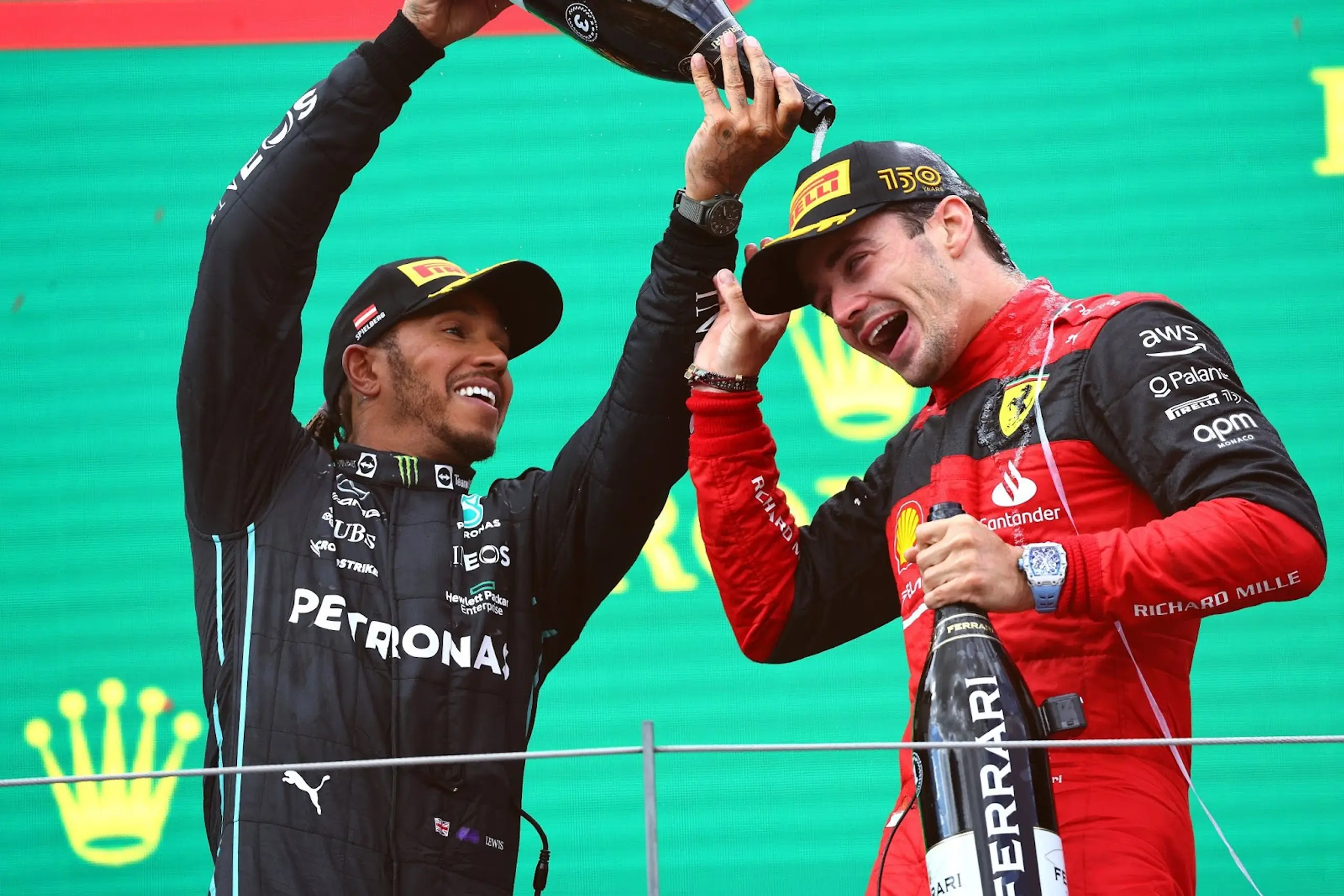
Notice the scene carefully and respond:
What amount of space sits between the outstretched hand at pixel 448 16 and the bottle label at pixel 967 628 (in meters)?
0.88

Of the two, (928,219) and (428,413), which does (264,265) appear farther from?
(928,219)

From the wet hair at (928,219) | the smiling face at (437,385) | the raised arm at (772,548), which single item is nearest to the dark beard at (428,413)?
the smiling face at (437,385)

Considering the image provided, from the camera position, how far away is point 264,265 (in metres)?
1.83

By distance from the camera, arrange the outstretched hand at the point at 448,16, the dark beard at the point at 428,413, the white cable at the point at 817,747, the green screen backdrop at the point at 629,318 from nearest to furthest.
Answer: the white cable at the point at 817,747, the outstretched hand at the point at 448,16, the dark beard at the point at 428,413, the green screen backdrop at the point at 629,318

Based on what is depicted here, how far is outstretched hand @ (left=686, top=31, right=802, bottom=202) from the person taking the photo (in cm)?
168

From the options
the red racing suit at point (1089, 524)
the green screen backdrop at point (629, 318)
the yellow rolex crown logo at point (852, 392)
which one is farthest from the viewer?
the yellow rolex crown logo at point (852, 392)

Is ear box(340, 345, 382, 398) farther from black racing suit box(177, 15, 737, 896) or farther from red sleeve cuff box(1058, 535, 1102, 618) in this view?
red sleeve cuff box(1058, 535, 1102, 618)

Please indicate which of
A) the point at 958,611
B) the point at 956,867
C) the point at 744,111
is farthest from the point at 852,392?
the point at 956,867

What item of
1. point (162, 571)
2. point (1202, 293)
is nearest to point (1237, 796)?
point (1202, 293)

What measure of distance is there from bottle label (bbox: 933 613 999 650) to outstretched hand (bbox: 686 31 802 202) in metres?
0.53

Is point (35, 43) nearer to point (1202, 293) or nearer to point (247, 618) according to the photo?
point (247, 618)

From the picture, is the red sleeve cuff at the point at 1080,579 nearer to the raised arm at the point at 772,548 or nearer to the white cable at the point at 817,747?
the white cable at the point at 817,747

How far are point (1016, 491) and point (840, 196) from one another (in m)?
0.36

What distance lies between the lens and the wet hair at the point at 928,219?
5.57 feet
